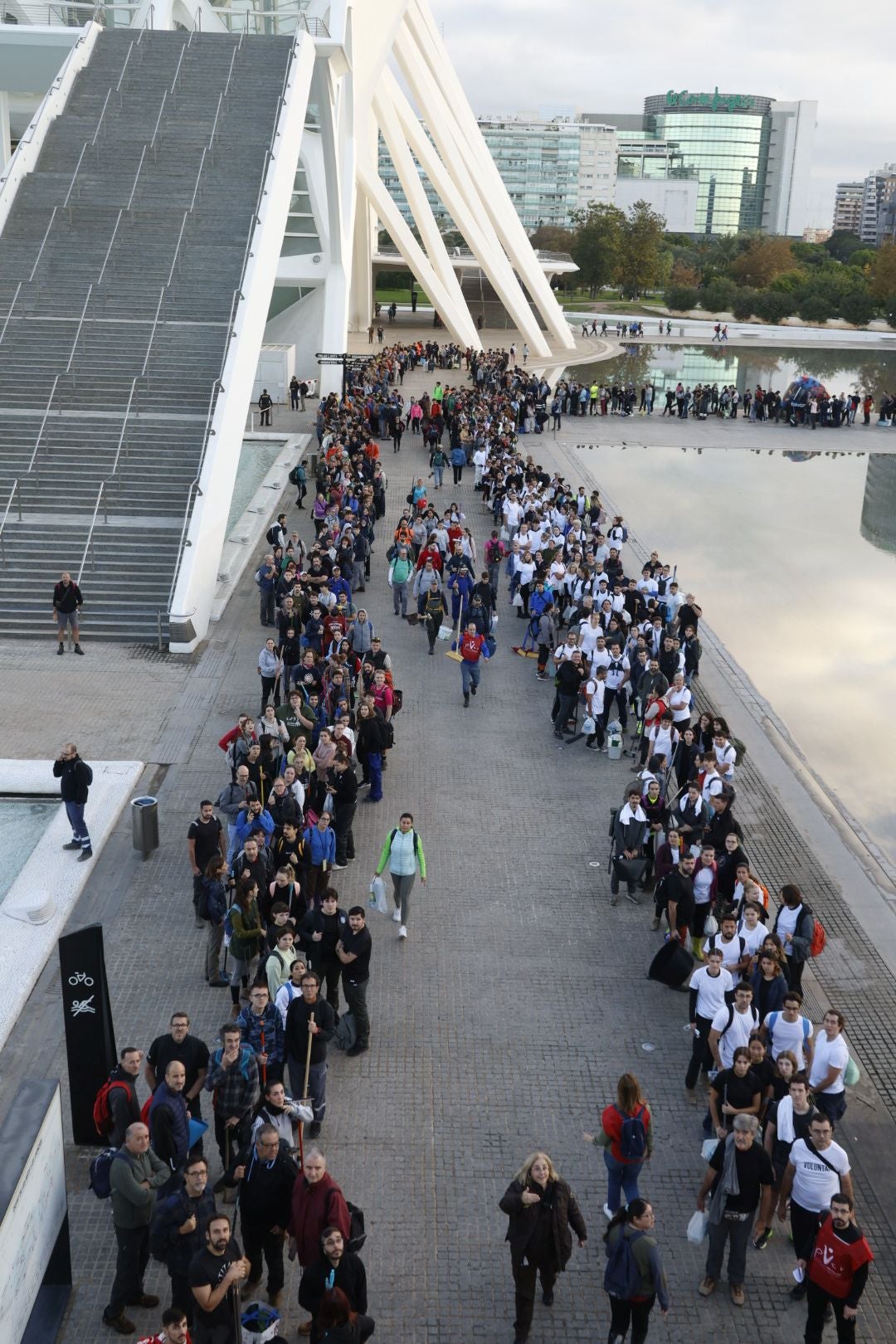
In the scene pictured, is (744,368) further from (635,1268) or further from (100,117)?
(635,1268)

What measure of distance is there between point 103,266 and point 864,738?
1764 centimetres

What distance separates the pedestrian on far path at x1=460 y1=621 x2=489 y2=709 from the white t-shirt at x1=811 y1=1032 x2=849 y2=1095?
27.8ft

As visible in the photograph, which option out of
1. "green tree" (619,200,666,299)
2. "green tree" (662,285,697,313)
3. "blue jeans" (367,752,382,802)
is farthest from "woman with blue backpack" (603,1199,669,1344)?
"green tree" (619,200,666,299)

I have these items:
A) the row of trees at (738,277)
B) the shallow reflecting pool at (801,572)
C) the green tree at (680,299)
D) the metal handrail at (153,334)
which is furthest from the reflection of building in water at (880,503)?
the green tree at (680,299)

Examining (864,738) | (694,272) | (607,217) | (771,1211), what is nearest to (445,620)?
(864,738)

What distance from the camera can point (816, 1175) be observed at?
690 cm

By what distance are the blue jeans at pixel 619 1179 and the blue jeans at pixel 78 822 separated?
6039mm

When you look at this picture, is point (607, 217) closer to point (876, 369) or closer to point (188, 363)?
point (876, 369)

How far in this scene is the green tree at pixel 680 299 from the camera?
8275cm

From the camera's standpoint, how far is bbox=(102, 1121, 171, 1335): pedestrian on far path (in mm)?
6574

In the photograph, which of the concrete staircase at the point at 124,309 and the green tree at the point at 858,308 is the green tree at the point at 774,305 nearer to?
the green tree at the point at 858,308

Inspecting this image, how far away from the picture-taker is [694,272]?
105438mm

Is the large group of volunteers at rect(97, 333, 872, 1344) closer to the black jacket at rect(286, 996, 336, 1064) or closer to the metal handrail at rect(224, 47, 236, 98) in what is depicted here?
the black jacket at rect(286, 996, 336, 1064)

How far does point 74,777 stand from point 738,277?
97.1 metres
